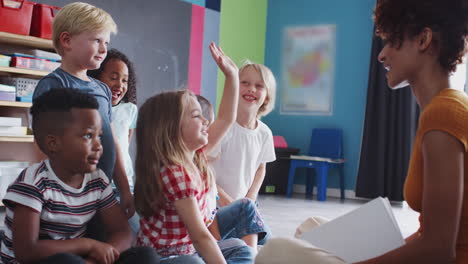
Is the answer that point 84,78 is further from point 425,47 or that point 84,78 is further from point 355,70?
point 355,70

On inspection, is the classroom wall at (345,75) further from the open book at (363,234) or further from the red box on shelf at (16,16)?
the open book at (363,234)

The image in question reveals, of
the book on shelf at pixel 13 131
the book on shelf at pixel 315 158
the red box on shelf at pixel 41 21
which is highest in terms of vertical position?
the red box on shelf at pixel 41 21

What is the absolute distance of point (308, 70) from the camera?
5.89 meters

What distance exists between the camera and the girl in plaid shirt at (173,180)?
1391 mm

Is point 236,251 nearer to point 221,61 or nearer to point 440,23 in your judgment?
point 221,61

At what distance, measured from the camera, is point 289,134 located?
5.95 metres

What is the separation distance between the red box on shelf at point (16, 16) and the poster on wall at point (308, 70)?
3285mm

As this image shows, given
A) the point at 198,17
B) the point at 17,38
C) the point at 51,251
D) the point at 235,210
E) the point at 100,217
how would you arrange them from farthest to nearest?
the point at 198,17, the point at 17,38, the point at 235,210, the point at 100,217, the point at 51,251

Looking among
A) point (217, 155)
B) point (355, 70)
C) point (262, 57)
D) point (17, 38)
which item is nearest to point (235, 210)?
point (217, 155)

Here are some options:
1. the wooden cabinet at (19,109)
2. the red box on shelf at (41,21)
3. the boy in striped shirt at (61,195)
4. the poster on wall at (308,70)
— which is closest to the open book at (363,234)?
the boy in striped shirt at (61,195)

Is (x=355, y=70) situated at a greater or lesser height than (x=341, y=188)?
greater

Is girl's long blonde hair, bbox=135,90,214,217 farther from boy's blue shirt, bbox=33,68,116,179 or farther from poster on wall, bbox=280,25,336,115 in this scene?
poster on wall, bbox=280,25,336,115

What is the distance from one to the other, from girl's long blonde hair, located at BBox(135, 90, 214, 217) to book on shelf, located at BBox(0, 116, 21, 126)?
7.47ft

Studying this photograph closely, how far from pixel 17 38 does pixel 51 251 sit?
2664 mm
